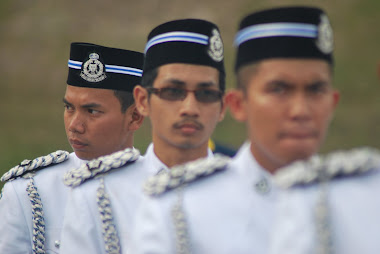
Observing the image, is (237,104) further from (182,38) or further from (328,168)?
(182,38)

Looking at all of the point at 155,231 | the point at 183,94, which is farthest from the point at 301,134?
the point at 183,94

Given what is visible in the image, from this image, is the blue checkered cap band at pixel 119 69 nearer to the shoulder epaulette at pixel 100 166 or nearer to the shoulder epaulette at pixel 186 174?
the shoulder epaulette at pixel 100 166

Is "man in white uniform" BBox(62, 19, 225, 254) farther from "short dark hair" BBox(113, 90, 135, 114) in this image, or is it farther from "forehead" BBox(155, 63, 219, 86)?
"short dark hair" BBox(113, 90, 135, 114)

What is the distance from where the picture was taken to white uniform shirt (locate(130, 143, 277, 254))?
12.2 feet

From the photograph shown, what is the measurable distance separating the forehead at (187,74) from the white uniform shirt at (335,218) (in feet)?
6.02

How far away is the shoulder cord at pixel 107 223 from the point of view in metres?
4.93

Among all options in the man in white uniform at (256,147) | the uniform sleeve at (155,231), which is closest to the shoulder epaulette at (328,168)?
the man in white uniform at (256,147)

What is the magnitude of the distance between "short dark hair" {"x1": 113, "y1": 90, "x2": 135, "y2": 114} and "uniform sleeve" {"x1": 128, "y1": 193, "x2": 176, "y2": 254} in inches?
80.1

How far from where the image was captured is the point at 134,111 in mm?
5965

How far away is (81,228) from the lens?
494 centimetres

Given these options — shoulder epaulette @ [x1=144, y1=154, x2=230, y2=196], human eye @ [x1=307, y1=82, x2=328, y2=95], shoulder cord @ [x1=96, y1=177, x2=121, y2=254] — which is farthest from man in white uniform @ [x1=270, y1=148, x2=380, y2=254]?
shoulder cord @ [x1=96, y1=177, x2=121, y2=254]

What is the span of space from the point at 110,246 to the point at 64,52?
63.2 ft

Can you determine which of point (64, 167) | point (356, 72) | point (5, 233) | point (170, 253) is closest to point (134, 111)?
point (64, 167)

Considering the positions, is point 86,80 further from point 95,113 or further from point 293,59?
point 293,59
